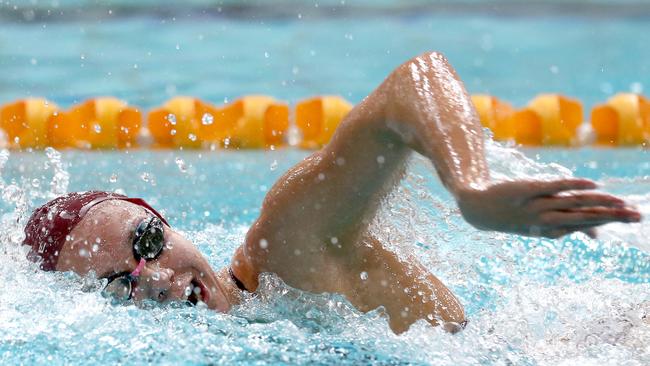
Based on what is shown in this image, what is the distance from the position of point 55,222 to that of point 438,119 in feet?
2.44

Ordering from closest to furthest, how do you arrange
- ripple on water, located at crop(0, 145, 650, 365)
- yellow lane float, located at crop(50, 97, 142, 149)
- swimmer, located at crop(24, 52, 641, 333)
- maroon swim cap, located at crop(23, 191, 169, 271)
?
swimmer, located at crop(24, 52, 641, 333)
ripple on water, located at crop(0, 145, 650, 365)
maroon swim cap, located at crop(23, 191, 169, 271)
yellow lane float, located at crop(50, 97, 142, 149)

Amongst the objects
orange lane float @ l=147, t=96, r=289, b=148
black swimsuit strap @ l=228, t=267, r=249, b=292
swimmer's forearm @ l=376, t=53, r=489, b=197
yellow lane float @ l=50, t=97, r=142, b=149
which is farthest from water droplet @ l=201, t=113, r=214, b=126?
swimmer's forearm @ l=376, t=53, r=489, b=197

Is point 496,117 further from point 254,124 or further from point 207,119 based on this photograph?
point 207,119

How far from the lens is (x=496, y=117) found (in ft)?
13.9

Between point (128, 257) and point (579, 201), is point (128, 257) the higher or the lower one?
the lower one

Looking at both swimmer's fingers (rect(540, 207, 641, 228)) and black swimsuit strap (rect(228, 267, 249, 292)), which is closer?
swimmer's fingers (rect(540, 207, 641, 228))

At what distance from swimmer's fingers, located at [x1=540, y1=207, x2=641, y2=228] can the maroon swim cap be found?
0.83 meters

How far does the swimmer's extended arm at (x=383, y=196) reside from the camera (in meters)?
1.11

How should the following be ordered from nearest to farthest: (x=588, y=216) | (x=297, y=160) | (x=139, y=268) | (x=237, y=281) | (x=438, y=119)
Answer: (x=588, y=216) → (x=438, y=119) → (x=139, y=268) → (x=237, y=281) → (x=297, y=160)

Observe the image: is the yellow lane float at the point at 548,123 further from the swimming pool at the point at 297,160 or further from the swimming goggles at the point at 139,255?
the swimming goggles at the point at 139,255

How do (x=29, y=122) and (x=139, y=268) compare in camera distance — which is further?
(x=29, y=122)

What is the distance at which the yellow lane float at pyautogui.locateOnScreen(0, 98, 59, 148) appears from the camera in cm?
432

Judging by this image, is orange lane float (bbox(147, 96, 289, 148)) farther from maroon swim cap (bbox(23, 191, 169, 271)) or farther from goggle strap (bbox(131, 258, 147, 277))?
goggle strap (bbox(131, 258, 147, 277))

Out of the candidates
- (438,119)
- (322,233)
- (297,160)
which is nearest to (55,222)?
(322,233)
